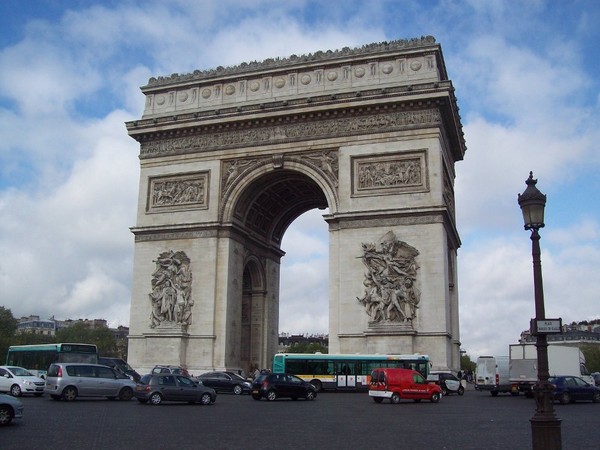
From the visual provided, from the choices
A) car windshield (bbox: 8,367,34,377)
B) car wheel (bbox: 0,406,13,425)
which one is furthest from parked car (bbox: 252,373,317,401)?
car wheel (bbox: 0,406,13,425)

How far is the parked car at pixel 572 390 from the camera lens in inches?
1104

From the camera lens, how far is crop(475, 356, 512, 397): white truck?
115ft

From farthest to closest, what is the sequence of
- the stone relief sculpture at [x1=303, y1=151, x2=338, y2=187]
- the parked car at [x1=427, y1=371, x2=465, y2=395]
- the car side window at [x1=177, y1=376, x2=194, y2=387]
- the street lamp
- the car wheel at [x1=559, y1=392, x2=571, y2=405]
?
1. the stone relief sculpture at [x1=303, y1=151, x2=338, y2=187]
2. the parked car at [x1=427, y1=371, x2=465, y2=395]
3. the car wheel at [x1=559, y1=392, x2=571, y2=405]
4. the car side window at [x1=177, y1=376, x2=194, y2=387]
5. the street lamp

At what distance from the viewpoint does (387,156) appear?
1309 inches

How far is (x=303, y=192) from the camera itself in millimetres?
39750

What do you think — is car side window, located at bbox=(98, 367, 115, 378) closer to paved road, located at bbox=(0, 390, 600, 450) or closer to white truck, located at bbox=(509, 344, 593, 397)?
paved road, located at bbox=(0, 390, 600, 450)

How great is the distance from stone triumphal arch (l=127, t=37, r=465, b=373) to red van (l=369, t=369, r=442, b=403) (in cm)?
449

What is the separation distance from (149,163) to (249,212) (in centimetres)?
594

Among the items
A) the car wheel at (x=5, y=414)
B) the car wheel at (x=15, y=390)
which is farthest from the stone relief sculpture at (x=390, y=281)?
the car wheel at (x=5, y=414)

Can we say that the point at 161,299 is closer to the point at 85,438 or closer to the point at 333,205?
the point at 333,205

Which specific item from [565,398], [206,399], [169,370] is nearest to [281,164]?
[169,370]

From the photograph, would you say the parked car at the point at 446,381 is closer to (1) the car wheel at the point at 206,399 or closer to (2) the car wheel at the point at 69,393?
(1) the car wheel at the point at 206,399

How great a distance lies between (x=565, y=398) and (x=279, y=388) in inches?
450

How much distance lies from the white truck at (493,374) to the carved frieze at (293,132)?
1333 cm
